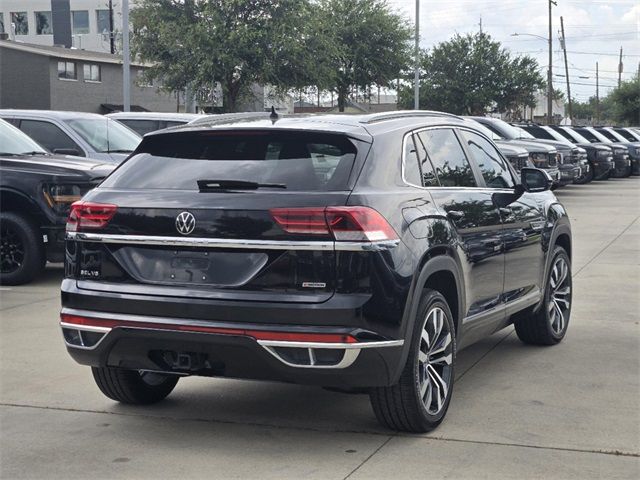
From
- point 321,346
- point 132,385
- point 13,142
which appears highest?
point 13,142

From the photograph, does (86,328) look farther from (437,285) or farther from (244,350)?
(437,285)

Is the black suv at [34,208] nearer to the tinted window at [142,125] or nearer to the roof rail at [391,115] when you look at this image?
the roof rail at [391,115]

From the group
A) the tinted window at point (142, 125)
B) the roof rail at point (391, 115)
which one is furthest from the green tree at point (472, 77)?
the roof rail at point (391, 115)

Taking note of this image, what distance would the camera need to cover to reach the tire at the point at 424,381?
5387mm

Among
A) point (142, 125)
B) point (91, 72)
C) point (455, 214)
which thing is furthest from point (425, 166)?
point (91, 72)

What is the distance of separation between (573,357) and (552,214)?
1055 millimetres

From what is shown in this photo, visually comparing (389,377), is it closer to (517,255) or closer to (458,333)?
(458,333)

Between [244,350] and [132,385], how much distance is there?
1.29 meters

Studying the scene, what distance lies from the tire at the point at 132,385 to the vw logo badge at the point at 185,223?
1.17m

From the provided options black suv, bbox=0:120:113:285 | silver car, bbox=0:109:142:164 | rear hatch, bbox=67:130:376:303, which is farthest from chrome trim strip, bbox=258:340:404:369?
silver car, bbox=0:109:142:164

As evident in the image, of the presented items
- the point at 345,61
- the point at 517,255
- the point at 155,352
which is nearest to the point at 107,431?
the point at 155,352

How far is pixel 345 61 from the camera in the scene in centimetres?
4975

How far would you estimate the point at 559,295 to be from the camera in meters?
8.11

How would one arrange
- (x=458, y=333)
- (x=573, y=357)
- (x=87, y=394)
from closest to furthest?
(x=458, y=333), (x=87, y=394), (x=573, y=357)
